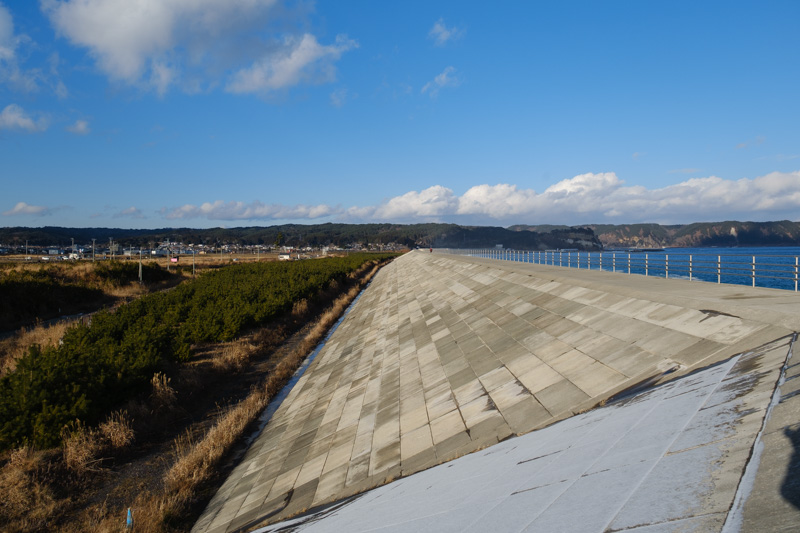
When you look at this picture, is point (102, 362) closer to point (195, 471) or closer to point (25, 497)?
point (25, 497)

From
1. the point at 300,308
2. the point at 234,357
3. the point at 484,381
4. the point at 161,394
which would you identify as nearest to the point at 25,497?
the point at 161,394

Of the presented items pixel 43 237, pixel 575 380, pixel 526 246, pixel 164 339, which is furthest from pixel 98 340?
pixel 43 237

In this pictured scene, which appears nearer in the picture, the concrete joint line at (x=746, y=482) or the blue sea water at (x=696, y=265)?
the concrete joint line at (x=746, y=482)

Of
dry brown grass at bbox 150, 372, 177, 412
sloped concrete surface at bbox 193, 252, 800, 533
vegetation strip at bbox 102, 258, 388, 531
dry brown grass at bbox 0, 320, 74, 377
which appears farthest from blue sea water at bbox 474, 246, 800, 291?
dry brown grass at bbox 0, 320, 74, 377

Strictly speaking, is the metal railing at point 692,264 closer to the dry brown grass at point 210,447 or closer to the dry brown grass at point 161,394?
the dry brown grass at point 210,447

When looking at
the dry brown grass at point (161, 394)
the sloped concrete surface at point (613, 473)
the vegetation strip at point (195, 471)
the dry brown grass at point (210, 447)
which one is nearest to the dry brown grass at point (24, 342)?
the dry brown grass at point (161, 394)

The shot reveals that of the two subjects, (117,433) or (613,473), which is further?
(117,433)

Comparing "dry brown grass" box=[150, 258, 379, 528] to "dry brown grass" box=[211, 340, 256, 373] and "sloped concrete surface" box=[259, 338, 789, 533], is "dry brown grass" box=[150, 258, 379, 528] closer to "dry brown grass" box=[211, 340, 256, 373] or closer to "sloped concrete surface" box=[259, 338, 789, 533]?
"dry brown grass" box=[211, 340, 256, 373]

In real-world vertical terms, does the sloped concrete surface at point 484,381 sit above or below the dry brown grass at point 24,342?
above
